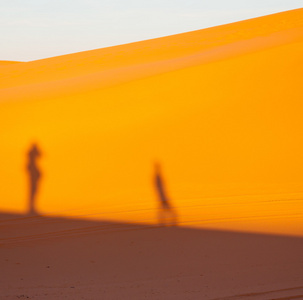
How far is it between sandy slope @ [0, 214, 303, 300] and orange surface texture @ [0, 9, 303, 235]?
51 cm

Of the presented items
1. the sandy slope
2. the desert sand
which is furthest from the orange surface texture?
the sandy slope

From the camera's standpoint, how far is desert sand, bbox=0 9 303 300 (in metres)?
5.41

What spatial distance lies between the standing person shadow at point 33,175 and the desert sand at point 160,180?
0.02 metres

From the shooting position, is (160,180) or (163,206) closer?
(163,206)

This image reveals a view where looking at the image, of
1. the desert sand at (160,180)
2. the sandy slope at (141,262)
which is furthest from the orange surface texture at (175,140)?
the sandy slope at (141,262)

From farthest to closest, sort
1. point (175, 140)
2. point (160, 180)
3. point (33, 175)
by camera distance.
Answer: point (175, 140) < point (33, 175) < point (160, 180)

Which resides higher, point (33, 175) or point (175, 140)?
point (175, 140)

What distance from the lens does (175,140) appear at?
9562mm

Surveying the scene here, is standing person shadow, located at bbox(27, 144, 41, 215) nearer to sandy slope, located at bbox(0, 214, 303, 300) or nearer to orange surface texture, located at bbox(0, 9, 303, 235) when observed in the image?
orange surface texture, located at bbox(0, 9, 303, 235)

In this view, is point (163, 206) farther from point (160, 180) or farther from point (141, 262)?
point (141, 262)

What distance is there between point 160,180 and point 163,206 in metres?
1.21

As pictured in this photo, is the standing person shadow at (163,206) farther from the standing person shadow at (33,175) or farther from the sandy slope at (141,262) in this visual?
the standing person shadow at (33,175)

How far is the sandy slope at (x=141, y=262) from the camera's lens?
4953mm

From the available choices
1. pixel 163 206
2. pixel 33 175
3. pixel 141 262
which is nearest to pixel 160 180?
pixel 163 206
